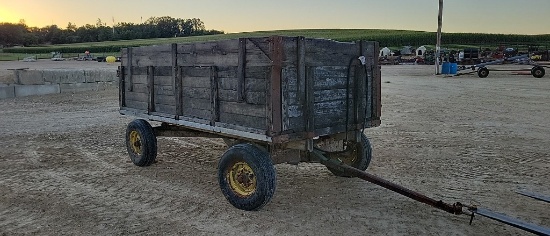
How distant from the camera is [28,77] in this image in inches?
714

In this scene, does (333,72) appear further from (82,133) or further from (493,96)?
(493,96)

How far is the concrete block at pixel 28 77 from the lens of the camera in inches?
703

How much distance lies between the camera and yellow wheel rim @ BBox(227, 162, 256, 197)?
16.3 ft

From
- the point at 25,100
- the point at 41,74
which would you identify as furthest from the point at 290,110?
the point at 41,74

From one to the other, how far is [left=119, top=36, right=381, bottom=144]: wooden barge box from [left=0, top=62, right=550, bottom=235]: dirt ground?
0.85m

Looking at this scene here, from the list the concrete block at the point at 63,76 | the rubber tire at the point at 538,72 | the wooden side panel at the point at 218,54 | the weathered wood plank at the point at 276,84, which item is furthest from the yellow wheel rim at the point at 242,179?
the rubber tire at the point at 538,72

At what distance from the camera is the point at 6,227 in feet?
15.0

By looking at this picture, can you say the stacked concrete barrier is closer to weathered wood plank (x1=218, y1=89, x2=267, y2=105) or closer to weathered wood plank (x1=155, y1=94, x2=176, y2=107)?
weathered wood plank (x1=155, y1=94, x2=176, y2=107)

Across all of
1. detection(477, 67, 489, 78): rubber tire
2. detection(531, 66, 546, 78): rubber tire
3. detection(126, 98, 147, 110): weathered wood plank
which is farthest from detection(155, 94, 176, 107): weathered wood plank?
detection(531, 66, 546, 78): rubber tire

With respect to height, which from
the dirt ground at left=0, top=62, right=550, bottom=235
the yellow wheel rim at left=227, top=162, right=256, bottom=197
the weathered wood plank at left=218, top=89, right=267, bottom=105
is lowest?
the dirt ground at left=0, top=62, right=550, bottom=235

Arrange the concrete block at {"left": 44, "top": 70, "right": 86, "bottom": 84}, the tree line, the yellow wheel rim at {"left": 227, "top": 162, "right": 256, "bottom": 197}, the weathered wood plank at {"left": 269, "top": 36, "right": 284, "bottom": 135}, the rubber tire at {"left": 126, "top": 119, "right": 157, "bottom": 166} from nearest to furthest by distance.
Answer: the weathered wood plank at {"left": 269, "top": 36, "right": 284, "bottom": 135}
the yellow wheel rim at {"left": 227, "top": 162, "right": 256, "bottom": 197}
the rubber tire at {"left": 126, "top": 119, "right": 157, "bottom": 166}
the concrete block at {"left": 44, "top": 70, "right": 86, "bottom": 84}
the tree line

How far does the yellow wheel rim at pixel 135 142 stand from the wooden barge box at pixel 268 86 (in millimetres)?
827

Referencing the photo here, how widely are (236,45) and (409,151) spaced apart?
166 inches

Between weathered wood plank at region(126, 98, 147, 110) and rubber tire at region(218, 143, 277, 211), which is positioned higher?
weathered wood plank at region(126, 98, 147, 110)
